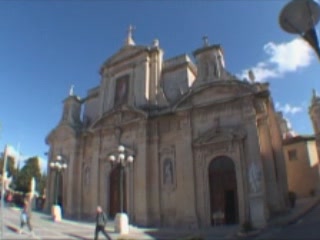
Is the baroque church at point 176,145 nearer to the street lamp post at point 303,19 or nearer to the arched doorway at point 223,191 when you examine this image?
the arched doorway at point 223,191

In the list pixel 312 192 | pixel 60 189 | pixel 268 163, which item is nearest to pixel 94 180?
pixel 60 189

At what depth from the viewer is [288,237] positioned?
1254 cm

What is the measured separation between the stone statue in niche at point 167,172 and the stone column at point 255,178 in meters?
5.22

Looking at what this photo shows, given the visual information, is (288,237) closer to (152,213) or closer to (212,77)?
(152,213)

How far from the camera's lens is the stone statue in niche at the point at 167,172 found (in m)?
22.3

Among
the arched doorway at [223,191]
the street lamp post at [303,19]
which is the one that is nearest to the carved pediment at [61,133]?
the arched doorway at [223,191]

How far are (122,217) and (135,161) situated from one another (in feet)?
22.9

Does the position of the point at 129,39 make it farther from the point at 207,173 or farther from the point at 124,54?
the point at 207,173

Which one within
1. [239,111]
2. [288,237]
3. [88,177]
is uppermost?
[239,111]

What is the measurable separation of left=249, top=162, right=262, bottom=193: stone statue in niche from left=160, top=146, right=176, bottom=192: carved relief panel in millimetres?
5290

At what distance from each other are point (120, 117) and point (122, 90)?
10.1 ft

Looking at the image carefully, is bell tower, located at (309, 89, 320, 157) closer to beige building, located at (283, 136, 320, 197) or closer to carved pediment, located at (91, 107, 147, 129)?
beige building, located at (283, 136, 320, 197)

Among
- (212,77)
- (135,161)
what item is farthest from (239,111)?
(135,161)

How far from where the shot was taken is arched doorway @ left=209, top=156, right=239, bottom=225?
2027cm
